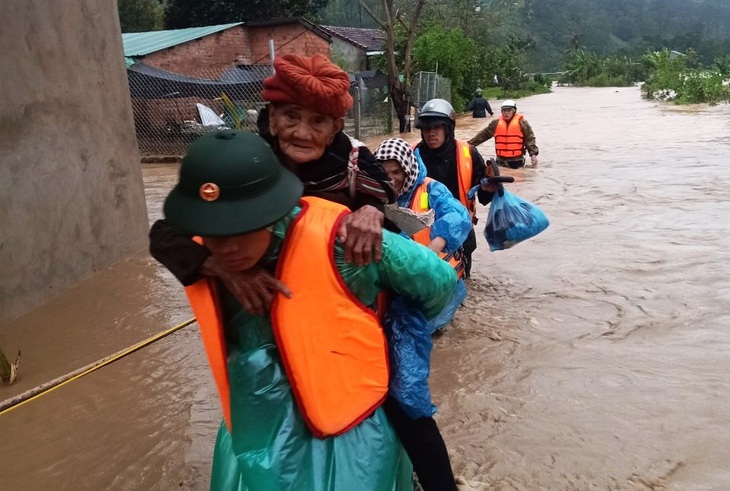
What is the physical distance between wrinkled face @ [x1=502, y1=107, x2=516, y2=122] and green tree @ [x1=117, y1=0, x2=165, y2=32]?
79.5ft

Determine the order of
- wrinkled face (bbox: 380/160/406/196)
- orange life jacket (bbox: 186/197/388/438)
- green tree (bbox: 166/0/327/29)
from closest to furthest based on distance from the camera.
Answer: orange life jacket (bbox: 186/197/388/438)
wrinkled face (bbox: 380/160/406/196)
green tree (bbox: 166/0/327/29)

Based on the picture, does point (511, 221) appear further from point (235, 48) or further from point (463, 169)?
point (235, 48)

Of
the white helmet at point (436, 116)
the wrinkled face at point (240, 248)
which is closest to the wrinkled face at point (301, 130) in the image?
the wrinkled face at point (240, 248)

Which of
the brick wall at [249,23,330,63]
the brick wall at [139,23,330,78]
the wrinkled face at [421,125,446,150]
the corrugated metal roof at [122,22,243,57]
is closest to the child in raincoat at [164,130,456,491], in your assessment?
the wrinkled face at [421,125,446,150]

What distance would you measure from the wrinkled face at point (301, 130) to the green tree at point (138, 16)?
32110 millimetres

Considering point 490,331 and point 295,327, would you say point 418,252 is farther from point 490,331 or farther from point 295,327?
point 490,331

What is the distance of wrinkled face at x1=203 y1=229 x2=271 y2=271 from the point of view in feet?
5.40

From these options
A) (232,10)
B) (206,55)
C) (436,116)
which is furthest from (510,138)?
(232,10)

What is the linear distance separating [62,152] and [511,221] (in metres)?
3.51

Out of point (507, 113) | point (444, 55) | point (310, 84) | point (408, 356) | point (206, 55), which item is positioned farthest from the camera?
point (444, 55)

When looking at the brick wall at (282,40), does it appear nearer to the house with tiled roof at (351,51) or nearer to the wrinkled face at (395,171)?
the house with tiled roof at (351,51)

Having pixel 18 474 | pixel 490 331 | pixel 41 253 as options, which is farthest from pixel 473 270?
pixel 18 474

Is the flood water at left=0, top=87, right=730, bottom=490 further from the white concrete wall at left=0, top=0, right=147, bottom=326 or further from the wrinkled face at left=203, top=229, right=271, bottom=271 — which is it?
the wrinkled face at left=203, top=229, right=271, bottom=271

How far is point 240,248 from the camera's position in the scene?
1652 millimetres
